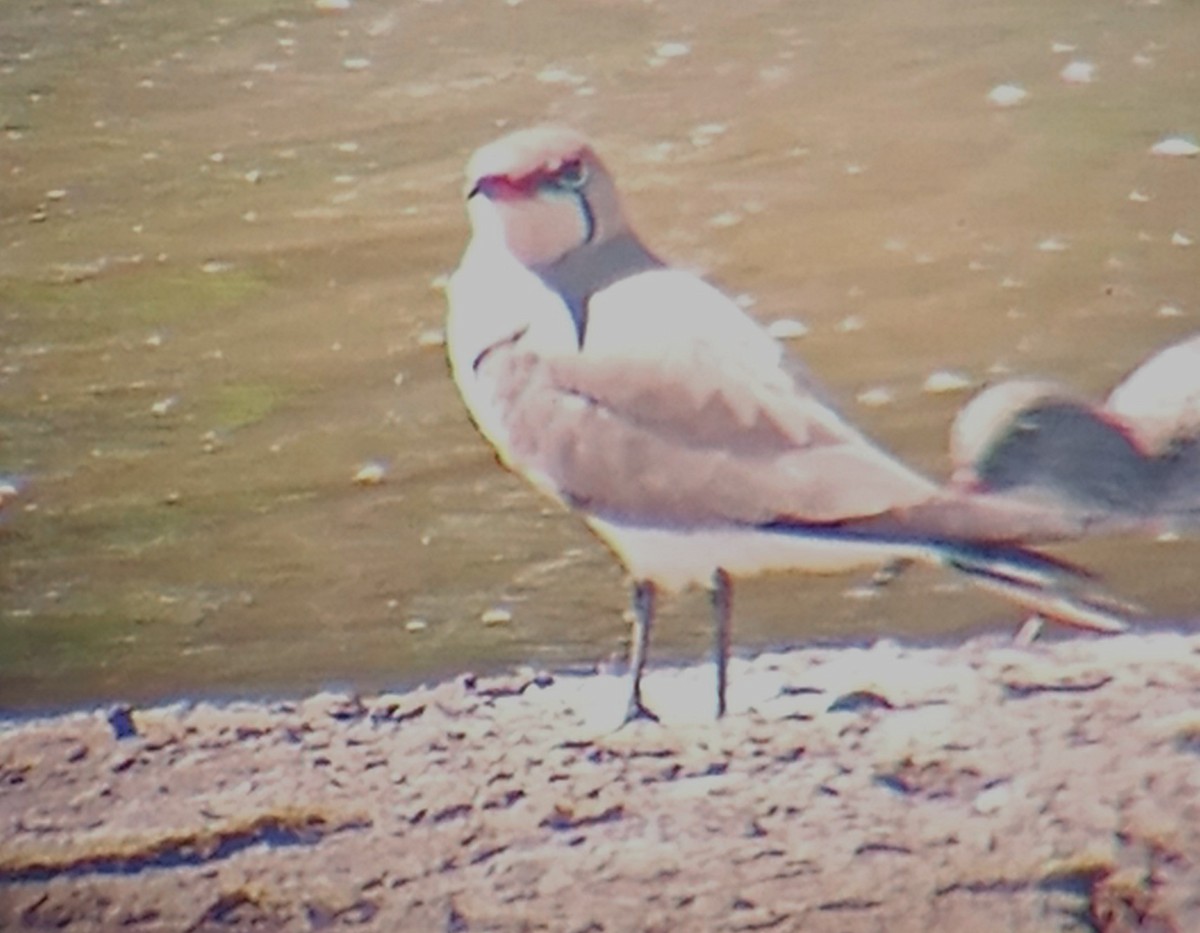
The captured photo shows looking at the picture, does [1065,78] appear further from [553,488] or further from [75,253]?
[75,253]

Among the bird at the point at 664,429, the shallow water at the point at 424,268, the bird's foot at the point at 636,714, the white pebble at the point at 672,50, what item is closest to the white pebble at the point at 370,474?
the shallow water at the point at 424,268

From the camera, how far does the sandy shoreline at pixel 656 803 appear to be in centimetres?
142

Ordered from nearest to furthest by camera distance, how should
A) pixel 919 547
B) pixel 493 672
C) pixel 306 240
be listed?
pixel 919 547
pixel 493 672
pixel 306 240

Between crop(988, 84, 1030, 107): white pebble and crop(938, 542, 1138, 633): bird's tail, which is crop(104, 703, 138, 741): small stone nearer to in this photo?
crop(938, 542, 1138, 633): bird's tail

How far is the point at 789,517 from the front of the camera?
4.68ft

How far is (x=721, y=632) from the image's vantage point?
Result: 1531 mm

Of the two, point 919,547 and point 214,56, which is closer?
point 919,547

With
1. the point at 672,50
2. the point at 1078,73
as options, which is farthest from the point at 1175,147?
the point at 672,50

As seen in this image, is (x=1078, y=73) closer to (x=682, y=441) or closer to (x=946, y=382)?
(x=946, y=382)

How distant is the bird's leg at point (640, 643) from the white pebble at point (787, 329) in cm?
18

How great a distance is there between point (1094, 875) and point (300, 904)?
49 cm

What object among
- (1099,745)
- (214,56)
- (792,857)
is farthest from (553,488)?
(214,56)

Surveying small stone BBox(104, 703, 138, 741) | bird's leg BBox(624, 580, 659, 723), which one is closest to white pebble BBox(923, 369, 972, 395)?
bird's leg BBox(624, 580, 659, 723)

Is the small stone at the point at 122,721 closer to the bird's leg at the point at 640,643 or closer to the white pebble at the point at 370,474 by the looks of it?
the white pebble at the point at 370,474
